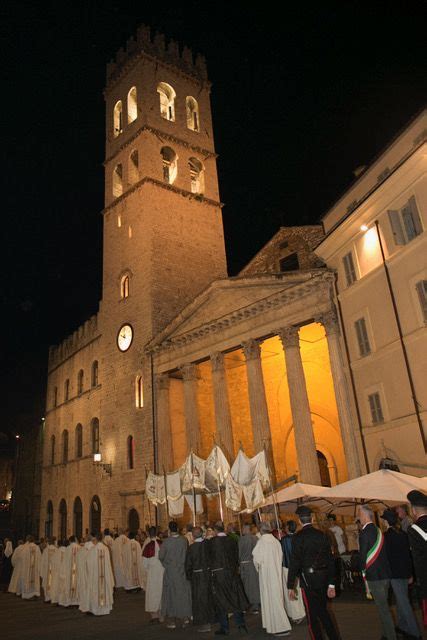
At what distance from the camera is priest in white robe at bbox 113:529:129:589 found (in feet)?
56.1

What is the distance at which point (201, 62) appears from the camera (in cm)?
3934

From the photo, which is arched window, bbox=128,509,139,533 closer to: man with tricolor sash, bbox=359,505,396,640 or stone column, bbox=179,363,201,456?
stone column, bbox=179,363,201,456

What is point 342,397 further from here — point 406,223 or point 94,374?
point 94,374

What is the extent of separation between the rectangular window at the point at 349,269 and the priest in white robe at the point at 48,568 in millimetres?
14036

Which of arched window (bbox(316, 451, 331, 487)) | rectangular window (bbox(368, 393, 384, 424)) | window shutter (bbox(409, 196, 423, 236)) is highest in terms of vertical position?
window shutter (bbox(409, 196, 423, 236))

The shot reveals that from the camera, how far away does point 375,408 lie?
57.0 ft

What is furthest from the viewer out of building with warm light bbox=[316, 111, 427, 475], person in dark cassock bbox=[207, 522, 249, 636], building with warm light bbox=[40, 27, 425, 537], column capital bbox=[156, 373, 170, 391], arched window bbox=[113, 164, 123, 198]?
arched window bbox=[113, 164, 123, 198]

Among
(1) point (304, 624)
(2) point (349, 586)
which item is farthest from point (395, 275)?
(1) point (304, 624)

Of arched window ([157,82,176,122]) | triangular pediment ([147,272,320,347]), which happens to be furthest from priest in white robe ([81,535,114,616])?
arched window ([157,82,176,122])

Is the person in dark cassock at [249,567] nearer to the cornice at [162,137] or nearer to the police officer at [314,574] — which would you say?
the police officer at [314,574]

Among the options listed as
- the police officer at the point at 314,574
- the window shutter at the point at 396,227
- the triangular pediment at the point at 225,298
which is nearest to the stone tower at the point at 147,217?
the triangular pediment at the point at 225,298

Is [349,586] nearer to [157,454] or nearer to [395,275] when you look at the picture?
[395,275]

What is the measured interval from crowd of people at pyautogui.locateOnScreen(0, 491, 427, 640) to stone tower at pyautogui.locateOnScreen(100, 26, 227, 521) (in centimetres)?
1081

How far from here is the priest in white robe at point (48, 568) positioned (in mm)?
16219
